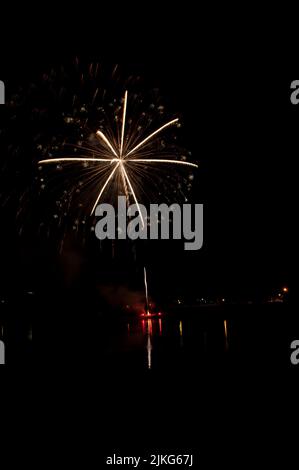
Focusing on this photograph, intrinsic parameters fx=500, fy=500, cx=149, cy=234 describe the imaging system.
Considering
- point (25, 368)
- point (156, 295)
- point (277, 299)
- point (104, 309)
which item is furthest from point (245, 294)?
point (25, 368)

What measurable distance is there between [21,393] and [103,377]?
1.63 m

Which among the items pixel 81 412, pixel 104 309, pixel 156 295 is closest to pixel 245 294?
pixel 156 295

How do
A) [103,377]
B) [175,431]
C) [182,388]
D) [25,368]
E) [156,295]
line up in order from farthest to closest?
1. [156,295]
2. [25,368]
3. [103,377]
4. [182,388]
5. [175,431]

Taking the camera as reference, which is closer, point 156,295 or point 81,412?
point 81,412

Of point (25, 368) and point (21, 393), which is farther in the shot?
point (25, 368)

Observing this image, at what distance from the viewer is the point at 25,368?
11719mm

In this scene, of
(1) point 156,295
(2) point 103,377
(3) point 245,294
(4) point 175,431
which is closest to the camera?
(4) point 175,431

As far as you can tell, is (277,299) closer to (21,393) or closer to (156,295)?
(156,295)

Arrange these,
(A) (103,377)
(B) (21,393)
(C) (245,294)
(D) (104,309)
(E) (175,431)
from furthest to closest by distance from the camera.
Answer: (C) (245,294), (D) (104,309), (A) (103,377), (B) (21,393), (E) (175,431)
